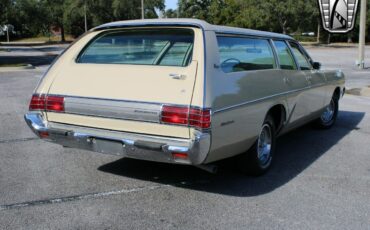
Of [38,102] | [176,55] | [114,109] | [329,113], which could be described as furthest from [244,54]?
[329,113]

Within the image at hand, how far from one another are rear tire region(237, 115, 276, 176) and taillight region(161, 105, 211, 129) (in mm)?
1106

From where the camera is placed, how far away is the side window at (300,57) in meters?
6.45

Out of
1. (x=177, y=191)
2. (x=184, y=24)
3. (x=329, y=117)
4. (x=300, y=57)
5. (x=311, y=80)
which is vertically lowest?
(x=177, y=191)

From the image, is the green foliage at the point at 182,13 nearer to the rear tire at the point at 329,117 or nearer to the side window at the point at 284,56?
the rear tire at the point at 329,117

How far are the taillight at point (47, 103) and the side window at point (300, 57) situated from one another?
3.25 meters

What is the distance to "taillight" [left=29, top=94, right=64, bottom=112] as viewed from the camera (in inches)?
188

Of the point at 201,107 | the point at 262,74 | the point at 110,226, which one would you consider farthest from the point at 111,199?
the point at 262,74

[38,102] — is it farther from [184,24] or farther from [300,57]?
[300,57]

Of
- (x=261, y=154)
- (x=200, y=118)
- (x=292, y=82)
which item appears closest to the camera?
(x=200, y=118)

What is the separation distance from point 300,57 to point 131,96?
308 centimetres

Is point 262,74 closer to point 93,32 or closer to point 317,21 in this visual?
point 93,32

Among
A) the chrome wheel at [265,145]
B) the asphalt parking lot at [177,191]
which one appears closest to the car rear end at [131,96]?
the asphalt parking lot at [177,191]

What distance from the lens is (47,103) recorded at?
485 cm

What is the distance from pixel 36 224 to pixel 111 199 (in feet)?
2.65
